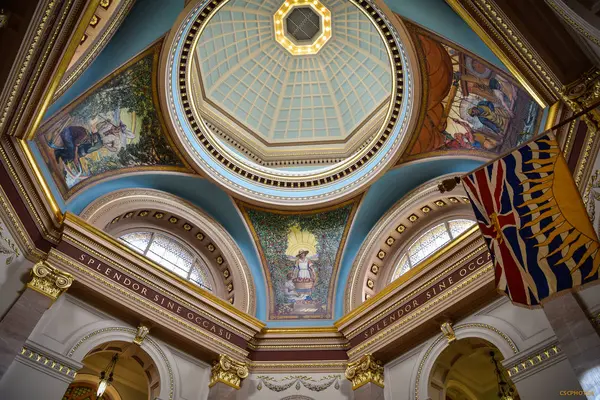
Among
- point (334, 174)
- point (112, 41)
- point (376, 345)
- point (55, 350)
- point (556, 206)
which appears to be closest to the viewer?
point (556, 206)

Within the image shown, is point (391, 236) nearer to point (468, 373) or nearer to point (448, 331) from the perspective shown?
point (448, 331)

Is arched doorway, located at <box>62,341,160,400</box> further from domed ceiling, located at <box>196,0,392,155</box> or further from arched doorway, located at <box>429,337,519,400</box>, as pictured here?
domed ceiling, located at <box>196,0,392,155</box>

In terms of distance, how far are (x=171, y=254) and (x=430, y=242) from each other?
766cm

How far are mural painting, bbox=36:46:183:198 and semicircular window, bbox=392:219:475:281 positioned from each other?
7389 mm

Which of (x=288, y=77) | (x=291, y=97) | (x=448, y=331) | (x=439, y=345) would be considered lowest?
Result: (x=439, y=345)

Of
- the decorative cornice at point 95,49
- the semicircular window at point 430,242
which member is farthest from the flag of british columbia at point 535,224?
the decorative cornice at point 95,49

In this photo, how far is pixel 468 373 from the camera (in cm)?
1296

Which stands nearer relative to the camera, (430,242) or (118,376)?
(118,376)

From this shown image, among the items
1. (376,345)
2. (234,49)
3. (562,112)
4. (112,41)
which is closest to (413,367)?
(376,345)

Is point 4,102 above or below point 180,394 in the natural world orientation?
above

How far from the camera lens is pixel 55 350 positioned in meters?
9.72

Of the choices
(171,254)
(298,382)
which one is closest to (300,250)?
(171,254)

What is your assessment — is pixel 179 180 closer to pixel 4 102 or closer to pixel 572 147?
pixel 4 102

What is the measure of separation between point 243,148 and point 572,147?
39.6ft
